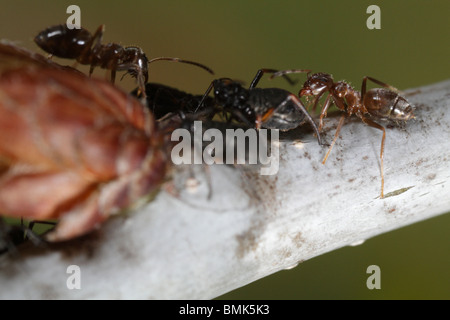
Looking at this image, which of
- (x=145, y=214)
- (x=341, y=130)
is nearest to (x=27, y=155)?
(x=145, y=214)

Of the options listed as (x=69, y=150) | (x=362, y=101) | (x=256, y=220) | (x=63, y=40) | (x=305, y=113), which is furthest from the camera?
(x=63, y=40)

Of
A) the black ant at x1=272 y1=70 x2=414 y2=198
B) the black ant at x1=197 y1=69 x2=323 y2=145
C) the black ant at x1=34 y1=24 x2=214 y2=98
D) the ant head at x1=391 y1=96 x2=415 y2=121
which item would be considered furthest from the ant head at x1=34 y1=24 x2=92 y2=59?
the ant head at x1=391 y1=96 x2=415 y2=121

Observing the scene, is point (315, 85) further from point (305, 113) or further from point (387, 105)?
point (305, 113)

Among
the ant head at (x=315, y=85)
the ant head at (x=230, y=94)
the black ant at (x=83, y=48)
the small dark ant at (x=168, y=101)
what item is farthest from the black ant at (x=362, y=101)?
the black ant at (x=83, y=48)

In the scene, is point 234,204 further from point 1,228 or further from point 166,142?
point 1,228

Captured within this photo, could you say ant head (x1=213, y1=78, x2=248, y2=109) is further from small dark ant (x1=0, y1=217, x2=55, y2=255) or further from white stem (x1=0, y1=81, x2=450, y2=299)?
small dark ant (x1=0, y1=217, x2=55, y2=255)

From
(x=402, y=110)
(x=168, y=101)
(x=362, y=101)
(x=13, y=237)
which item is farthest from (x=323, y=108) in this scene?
(x=13, y=237)
